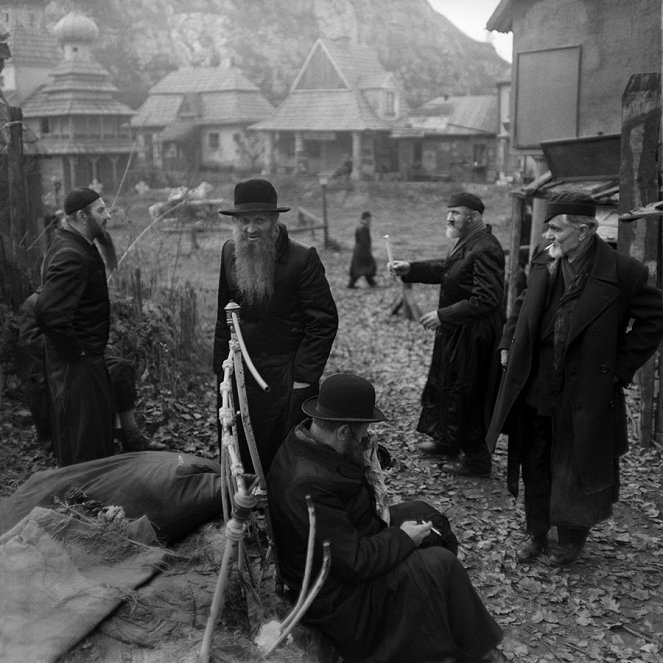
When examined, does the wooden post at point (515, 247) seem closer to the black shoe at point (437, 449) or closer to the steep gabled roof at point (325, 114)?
the black shoe at point (437, 449)

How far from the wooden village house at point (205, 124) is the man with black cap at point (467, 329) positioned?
3879 cm

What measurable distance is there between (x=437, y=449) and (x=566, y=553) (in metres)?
2.04

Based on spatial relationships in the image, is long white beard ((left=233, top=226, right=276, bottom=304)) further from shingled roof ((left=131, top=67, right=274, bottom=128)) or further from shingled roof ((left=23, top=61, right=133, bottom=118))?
shingled roof ((left=131, top=67, right=274, bottom=128))

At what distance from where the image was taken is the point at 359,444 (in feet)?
12.2

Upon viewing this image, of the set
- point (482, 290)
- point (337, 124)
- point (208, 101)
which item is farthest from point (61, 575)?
point (208, 101)

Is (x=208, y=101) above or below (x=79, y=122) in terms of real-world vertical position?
Answer: above

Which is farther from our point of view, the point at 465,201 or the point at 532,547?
the point at 465,201

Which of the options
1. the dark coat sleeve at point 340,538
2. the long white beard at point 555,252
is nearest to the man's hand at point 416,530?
the dark coat sleeve at point 340,538

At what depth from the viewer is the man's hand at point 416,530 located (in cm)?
379

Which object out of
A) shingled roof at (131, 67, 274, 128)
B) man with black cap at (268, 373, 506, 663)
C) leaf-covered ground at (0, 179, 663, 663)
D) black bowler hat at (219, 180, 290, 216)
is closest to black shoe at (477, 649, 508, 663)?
man with black cap at (268, 373, 506, 663)

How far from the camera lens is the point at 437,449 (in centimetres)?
685

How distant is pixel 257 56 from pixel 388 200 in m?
31.3

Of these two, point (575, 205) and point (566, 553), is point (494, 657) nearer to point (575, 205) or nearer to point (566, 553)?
point (566, 553)

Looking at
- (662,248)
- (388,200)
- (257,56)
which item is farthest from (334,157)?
(662,248)
